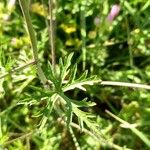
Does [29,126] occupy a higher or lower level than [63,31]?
lower

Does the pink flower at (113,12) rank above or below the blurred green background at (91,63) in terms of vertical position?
above

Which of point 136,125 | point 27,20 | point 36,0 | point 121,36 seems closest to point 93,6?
point 121,36

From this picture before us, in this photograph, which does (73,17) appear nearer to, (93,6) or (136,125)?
(93,6)

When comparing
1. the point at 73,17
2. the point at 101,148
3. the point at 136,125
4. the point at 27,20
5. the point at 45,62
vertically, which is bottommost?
the point at 101,148

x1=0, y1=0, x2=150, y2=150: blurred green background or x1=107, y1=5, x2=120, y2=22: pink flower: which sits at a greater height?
x1=107, y1=5, x2=120, y2=22: pink flower

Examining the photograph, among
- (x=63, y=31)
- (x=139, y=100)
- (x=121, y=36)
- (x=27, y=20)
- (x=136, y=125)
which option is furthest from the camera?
(x=63, y=31)

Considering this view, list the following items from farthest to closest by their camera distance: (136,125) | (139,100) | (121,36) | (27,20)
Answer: (121,36)
(139,100)
(136,125)
(27,20)

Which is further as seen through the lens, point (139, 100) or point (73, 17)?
point (73, 17)

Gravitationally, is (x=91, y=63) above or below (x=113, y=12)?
below
